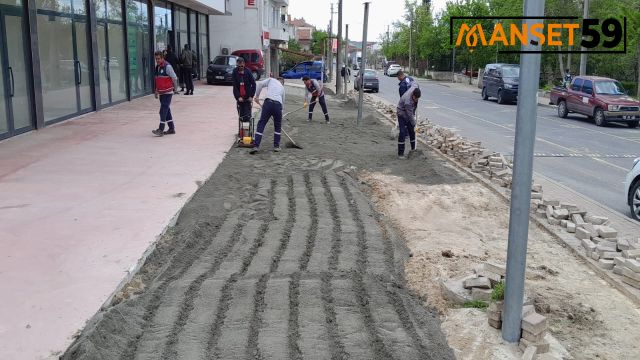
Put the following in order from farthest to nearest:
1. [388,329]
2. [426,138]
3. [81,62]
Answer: [81,62]
[426,138]
[388,329]

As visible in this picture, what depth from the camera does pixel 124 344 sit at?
4.02 metres

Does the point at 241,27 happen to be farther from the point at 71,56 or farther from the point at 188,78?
the point at 71,56

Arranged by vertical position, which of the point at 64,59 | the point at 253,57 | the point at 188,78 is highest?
the point at 253,57

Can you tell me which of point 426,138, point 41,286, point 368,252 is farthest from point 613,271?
point 426,138

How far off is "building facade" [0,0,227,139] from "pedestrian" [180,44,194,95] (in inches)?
50.0

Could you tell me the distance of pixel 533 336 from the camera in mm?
4238

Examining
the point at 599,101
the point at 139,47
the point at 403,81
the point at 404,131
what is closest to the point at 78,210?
the point at 404,131

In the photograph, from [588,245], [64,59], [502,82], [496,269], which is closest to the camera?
[496,269]

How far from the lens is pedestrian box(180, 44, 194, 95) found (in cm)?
2289

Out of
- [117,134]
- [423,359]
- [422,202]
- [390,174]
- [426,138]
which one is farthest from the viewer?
[426,138]

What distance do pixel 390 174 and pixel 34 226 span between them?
20.0 ft

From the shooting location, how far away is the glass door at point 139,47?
20902 mm

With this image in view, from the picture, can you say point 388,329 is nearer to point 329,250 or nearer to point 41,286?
point 329,250

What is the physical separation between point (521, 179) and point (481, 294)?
1299 mm
